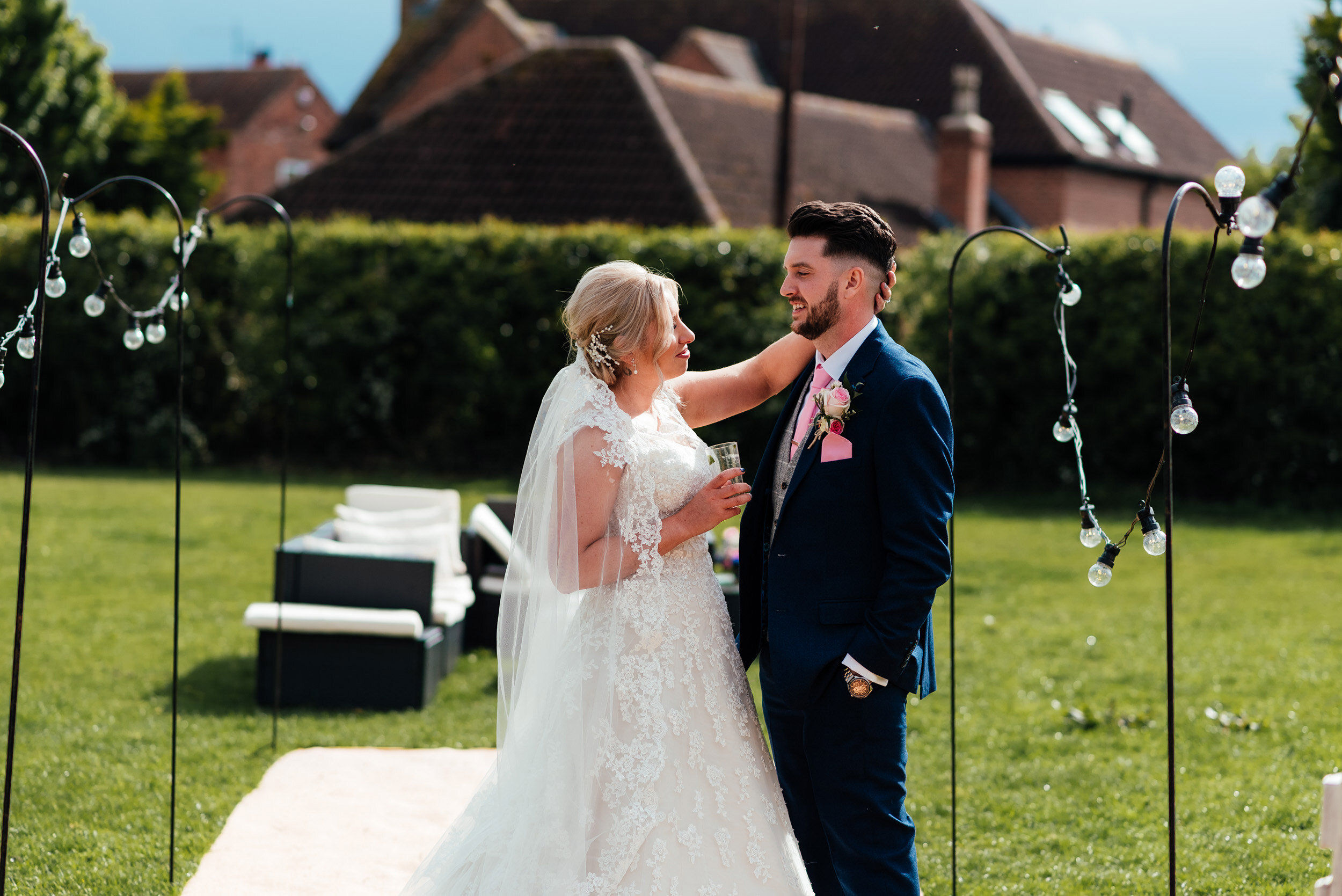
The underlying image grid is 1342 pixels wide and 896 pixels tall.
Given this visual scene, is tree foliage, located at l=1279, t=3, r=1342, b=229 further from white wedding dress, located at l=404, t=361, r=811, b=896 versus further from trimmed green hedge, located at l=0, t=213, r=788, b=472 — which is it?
white wedding dress, located at l=404, t=361, r=811, b=896

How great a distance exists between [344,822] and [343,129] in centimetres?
2473

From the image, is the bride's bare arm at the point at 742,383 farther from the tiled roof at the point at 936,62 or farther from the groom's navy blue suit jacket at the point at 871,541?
the tiled roof at the point at 936,62

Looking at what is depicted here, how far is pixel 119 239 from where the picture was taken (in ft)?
51.0

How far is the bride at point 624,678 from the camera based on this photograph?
332 cm

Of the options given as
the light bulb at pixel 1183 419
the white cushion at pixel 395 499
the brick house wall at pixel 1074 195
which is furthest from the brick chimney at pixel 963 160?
the light bulb at pixel 1183 419

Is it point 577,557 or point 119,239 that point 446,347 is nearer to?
point 119,239

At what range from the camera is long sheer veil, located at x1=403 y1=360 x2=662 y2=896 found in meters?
3.35

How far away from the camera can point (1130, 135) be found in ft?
86.4

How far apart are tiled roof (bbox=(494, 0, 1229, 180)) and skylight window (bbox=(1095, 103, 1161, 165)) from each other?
26 centimetres

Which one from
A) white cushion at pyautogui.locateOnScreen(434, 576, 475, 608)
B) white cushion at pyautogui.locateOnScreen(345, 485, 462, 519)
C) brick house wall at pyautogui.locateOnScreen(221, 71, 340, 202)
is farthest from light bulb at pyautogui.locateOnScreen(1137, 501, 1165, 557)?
brick house wall at pyautogui.locateOnScreen(221, 71, 340, 202)

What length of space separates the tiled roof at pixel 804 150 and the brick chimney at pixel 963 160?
758 millimetres

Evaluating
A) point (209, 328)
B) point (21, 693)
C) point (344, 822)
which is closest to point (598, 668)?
point (344, 822)

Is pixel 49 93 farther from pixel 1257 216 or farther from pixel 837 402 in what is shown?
pixel 1257 216

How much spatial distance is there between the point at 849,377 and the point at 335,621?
13.3 ft
